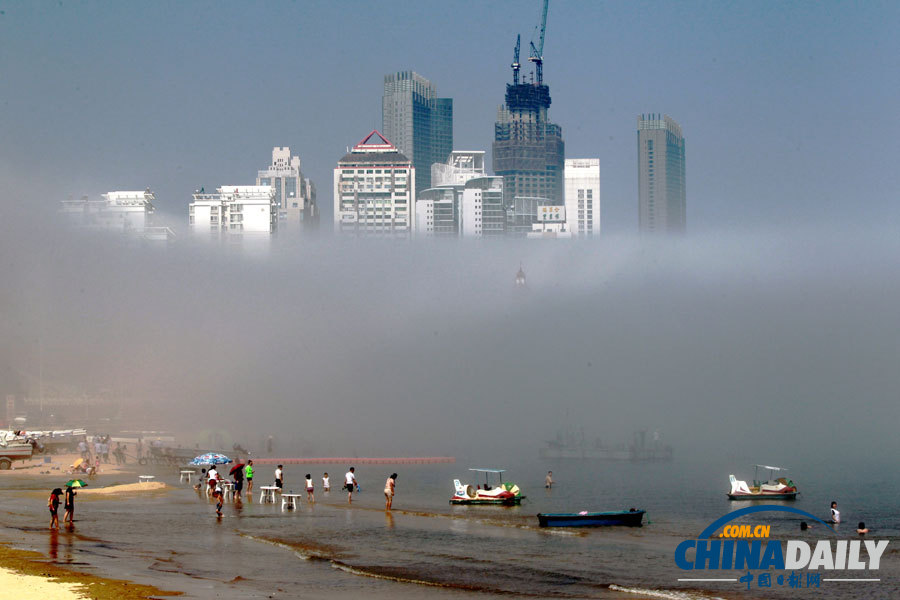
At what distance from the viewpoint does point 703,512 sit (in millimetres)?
85688

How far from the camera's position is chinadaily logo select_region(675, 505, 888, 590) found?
1613 inches

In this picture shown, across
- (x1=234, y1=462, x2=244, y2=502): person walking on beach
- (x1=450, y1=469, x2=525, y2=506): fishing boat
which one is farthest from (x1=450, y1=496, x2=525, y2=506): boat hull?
(x1=234, y1=462, x2=244, y2=502): person walking on beach

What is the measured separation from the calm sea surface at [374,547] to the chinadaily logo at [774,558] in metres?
0.85

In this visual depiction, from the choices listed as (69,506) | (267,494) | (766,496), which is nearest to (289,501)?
(267,494)

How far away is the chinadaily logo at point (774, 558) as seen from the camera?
4097 cm

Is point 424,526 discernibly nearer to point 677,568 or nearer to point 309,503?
point 309,503

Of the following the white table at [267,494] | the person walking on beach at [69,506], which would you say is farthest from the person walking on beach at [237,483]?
the person walking on beach at [69,506]

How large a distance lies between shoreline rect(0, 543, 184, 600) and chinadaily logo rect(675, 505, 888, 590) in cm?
2225

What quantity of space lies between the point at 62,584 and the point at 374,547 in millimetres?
18843

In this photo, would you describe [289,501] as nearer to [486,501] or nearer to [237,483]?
[237,483]

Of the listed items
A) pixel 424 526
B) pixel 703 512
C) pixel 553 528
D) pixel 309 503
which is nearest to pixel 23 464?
pixel 309 503

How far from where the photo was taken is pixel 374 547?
1849 inches

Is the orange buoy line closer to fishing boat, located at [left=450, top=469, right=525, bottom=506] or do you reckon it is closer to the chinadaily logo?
fishing boat, located at [left=450, top=469, right=525, bottom=506]

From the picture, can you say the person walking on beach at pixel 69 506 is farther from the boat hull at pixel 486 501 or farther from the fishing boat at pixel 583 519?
the boat hull at pixel 486 501
